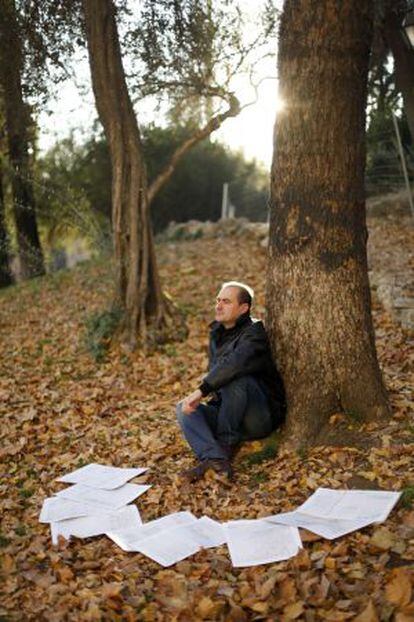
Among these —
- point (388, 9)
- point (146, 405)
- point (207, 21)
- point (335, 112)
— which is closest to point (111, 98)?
point (207, 21)

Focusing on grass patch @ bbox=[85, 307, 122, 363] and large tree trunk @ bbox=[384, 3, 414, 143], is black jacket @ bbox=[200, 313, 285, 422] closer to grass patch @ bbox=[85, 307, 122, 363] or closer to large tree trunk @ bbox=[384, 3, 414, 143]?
grass patch @ bbox=[85, 307, 122, 363]

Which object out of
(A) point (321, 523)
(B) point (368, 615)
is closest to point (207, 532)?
(A) point (321, 523)

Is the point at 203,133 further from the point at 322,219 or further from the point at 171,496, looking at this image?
the point at 171,496

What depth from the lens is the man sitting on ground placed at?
4.61 m

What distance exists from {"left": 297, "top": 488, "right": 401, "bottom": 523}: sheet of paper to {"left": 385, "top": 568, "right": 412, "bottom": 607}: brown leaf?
54 centimetres

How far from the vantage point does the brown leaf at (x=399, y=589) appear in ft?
9.12

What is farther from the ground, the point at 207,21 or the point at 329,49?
the point at 207,21

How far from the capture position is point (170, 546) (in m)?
3.62

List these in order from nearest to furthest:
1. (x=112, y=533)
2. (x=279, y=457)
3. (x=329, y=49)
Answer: (x=112, y=533), (x=329, y=49), (x=279, y=457)

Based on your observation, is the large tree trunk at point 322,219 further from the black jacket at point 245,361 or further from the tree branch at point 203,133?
the tree branch at point 203,133

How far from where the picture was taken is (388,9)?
11273mm

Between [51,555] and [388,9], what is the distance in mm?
11212

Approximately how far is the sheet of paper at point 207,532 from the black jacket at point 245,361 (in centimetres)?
102

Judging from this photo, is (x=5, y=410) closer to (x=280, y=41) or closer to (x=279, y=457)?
(x=279, y=457)
